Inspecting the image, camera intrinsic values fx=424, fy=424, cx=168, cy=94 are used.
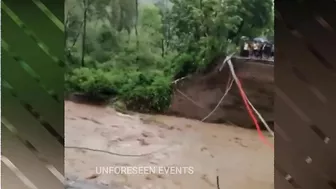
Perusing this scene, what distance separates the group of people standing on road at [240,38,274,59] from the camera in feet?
2.35

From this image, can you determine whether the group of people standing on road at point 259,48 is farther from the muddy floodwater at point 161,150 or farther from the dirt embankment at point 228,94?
the muddy floodwater at point 161,150

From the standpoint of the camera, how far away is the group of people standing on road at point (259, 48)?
717mm

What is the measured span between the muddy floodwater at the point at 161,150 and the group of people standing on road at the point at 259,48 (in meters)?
0.13

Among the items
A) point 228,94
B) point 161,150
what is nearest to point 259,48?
point 228,94

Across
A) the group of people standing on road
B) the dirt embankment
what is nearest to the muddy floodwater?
the dirt embankment

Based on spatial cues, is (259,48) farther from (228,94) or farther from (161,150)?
(161,150)

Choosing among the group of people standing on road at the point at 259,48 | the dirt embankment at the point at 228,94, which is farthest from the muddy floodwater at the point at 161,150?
the group of people standing on road at the point at 259,48

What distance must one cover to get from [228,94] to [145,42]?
0.54 ft

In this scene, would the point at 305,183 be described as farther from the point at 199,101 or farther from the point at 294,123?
the point at 199,101

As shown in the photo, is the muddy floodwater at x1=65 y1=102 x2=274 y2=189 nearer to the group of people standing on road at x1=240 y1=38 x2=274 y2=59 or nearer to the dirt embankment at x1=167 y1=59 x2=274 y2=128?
the dirt embankment at x1=167 y1=59 x2=274 y2=128

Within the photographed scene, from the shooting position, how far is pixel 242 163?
2.29 feet

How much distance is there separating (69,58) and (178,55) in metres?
0.18

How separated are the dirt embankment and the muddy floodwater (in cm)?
2

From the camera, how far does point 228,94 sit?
2.33ft
